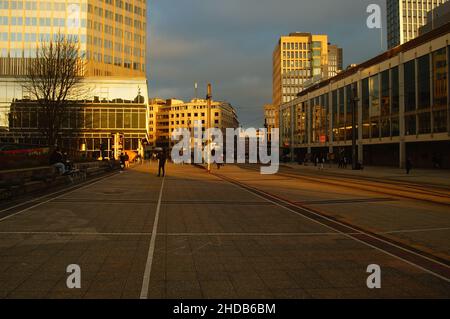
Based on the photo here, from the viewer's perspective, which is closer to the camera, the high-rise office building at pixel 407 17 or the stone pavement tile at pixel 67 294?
the stone pavement tile at pixel 67 294

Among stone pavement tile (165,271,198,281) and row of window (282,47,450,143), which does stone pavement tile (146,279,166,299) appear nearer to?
stone pavement tile (165,271,198,281)

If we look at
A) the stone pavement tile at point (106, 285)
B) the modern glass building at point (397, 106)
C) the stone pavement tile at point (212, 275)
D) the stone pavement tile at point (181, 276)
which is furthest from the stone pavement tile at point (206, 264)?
the modern glass building at point (397, 106)

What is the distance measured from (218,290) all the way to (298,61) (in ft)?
523

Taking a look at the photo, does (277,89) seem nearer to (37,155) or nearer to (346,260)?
(37,155)

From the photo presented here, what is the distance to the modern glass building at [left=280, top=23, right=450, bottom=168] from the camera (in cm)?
4622

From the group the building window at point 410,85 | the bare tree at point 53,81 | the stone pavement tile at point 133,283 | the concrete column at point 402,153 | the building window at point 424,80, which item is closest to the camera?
the stone pavement tile at point 133,283

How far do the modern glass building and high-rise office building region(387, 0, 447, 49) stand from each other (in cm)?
6511

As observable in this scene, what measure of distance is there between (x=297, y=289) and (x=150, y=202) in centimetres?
1068

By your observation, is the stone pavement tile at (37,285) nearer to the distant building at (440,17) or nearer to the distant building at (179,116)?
the distant building at (440,17)

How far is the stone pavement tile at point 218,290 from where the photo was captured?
5188 mm

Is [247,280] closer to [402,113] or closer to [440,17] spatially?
[402,113]

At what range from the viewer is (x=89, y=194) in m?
18.1

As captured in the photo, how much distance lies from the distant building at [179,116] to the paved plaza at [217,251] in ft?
476

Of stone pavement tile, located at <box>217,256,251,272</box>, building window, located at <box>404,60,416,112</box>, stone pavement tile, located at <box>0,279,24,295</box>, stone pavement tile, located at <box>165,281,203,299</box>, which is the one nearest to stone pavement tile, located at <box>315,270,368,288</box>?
stone pavement tile, located at <box>217,256,251,272</box>
